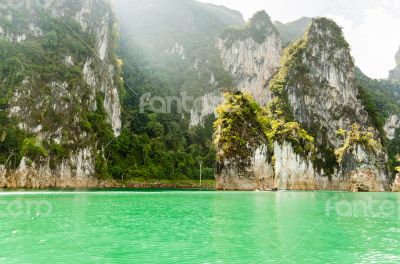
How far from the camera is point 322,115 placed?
110375 mm

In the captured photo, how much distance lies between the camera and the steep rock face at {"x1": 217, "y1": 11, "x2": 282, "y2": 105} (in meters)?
150

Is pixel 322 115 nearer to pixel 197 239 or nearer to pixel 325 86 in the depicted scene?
pixel 325 86

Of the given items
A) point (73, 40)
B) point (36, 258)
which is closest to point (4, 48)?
point (73, 40)

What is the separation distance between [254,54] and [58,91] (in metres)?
88.1

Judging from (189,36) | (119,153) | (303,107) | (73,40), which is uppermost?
(189,36)

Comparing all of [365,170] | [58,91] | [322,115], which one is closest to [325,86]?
[322,115]

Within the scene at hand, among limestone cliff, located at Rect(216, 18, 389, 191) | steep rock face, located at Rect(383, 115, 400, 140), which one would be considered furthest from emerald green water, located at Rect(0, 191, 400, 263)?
steep rock face, located at Rect(383, 115, 400, 140)

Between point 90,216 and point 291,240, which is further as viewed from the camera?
point 90,216

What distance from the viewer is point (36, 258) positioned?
1161 cm

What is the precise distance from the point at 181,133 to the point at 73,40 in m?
49.2

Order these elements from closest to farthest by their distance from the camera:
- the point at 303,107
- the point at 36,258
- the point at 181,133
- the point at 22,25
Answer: the point at 36,258 < the point at 22,25 < the point at 303,107 < the point at 181,133

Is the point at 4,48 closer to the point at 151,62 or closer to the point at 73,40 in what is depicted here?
the point at 73,40

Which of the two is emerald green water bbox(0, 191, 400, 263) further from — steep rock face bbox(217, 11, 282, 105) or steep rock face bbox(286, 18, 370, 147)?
steep rock face bbox(217, 11, 282, 105)

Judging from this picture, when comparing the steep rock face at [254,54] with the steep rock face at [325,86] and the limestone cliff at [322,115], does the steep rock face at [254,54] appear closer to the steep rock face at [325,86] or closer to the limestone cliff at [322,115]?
the limestone cliff at [322,115]
